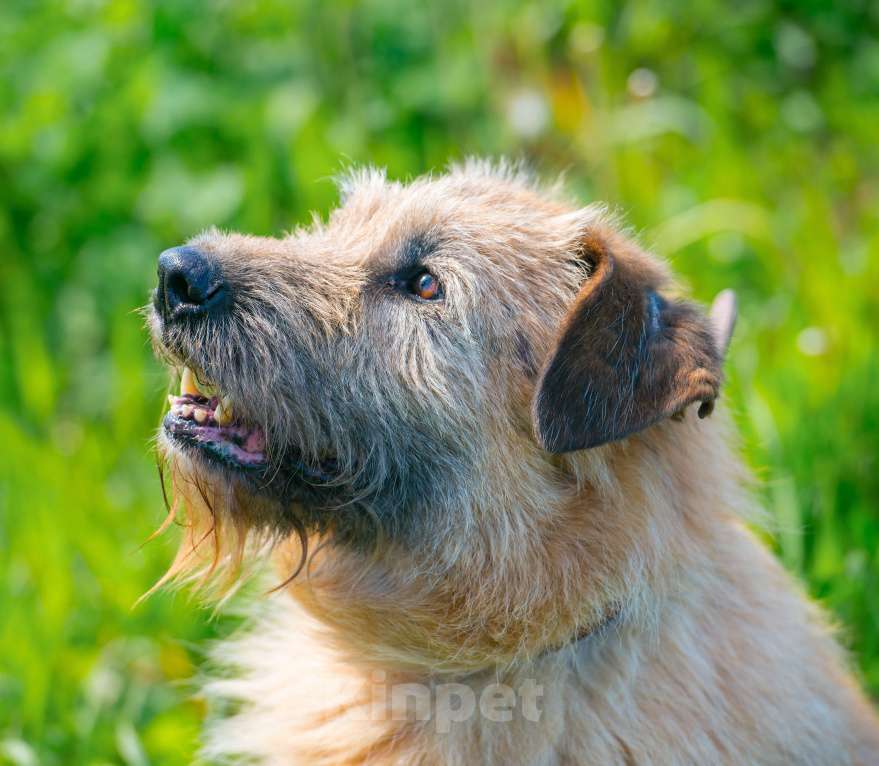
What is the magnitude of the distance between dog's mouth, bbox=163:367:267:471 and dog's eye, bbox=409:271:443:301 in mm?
571

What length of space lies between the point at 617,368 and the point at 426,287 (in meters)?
0.59

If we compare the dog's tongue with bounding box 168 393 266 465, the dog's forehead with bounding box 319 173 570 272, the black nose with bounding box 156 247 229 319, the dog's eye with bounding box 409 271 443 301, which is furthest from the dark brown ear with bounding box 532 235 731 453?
the black nose with bounding box 156 247 229 319

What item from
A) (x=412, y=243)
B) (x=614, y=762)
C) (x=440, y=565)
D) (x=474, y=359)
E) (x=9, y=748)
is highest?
(x=412, y=243)

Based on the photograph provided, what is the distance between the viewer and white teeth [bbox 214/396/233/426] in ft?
10.0

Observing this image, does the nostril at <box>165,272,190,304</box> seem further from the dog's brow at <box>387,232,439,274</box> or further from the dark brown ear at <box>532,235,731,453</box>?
the dark brown ear at <box>532,235,731,453</box>

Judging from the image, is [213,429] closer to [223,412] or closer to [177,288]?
[223,412]

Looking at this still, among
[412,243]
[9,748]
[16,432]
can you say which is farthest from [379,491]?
[16,432]

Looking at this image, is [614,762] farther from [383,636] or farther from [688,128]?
[688,128]

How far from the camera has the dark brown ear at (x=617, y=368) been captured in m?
2.80

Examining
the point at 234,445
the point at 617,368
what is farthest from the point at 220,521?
the point at 617,368

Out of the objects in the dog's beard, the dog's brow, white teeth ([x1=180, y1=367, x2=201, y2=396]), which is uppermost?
the dog's brow

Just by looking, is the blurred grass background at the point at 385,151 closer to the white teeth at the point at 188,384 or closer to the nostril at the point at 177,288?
the white teeth at the point at 188,384

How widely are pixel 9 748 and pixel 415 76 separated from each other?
4138 millimetres

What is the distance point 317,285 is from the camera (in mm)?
3131
